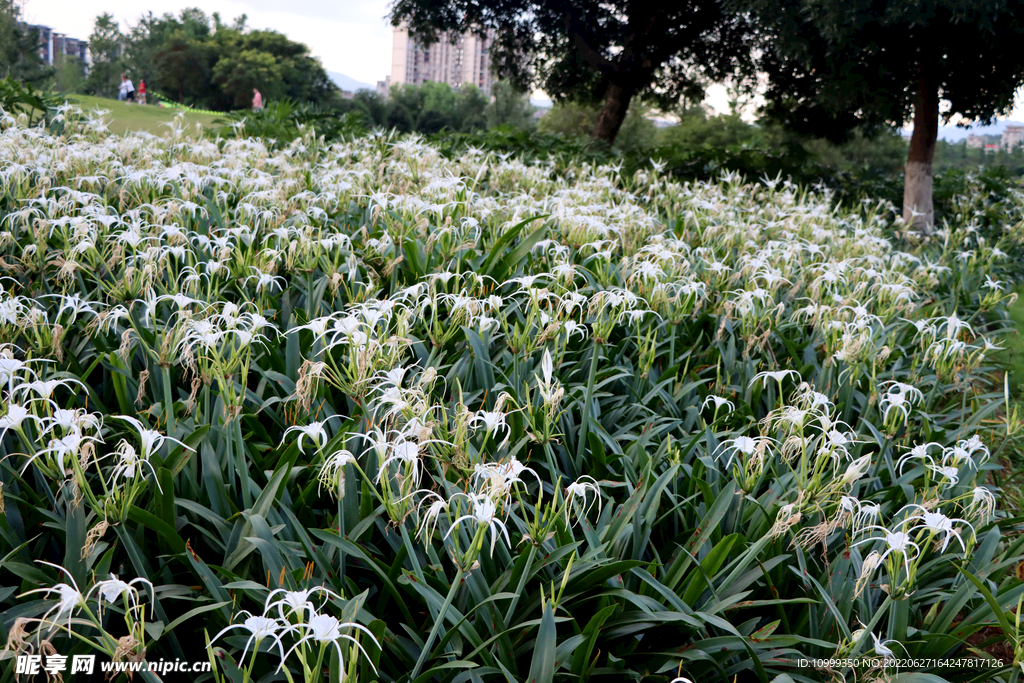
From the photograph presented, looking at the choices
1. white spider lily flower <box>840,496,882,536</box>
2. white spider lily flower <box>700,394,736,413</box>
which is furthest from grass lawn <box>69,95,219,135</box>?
white spider lily flower <box>840,496,882,536</box>

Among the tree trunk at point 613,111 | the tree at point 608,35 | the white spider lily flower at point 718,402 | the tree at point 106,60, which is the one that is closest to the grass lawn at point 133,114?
the tree at point 608,35

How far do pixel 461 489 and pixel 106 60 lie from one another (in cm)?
8623

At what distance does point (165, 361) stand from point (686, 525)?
171 cm

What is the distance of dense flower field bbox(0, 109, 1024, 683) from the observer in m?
1.56

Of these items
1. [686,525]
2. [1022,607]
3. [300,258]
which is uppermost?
[300,258]

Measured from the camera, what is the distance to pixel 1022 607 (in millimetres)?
1972

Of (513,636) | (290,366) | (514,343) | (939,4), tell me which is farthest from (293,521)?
(939,4)

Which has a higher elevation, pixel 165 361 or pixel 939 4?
pixel 939 4

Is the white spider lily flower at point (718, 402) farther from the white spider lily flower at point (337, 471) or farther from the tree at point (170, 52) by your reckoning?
the tree at point (170, 52)

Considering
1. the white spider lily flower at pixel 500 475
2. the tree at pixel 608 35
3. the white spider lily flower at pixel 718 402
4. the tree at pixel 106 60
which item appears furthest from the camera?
the tree at pixel 106 60

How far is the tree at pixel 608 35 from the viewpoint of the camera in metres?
12.8

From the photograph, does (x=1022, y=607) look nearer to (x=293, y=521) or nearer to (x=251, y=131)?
(x=293, y=521)

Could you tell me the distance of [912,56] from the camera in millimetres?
7816

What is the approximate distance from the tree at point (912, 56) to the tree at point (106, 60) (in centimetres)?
7196
